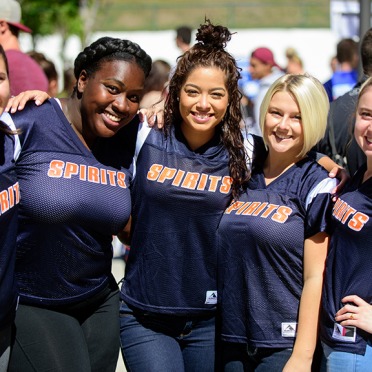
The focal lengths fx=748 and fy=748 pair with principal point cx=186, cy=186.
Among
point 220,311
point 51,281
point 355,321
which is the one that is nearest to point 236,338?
point 220,311

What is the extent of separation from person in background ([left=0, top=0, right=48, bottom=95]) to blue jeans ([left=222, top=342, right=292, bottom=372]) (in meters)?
2.61

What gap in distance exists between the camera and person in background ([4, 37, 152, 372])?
335 cm

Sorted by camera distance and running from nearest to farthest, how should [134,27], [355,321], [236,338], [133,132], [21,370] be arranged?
1. [355,321]
2. [21,370]
3. [236,338]
4. [133,132]
5. [134,27]

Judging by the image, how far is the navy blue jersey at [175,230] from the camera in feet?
11.8

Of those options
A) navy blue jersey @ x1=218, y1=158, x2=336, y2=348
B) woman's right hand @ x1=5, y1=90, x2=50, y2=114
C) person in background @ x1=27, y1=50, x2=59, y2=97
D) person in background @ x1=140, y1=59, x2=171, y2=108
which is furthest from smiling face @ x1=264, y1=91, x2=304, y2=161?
person in background @ x1=27, y1=50, x2=59, y2=97

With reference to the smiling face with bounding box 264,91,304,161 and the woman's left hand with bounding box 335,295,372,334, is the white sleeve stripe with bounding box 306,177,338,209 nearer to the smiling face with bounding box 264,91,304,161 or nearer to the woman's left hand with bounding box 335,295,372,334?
the smiling face with bounding box 264,91,304,161

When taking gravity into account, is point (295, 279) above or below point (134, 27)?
below

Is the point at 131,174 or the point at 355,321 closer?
the point at 355,321

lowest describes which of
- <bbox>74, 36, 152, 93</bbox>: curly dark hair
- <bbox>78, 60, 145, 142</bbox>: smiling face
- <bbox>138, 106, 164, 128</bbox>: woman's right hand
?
<bbox>138, 106, 164, 128</bbox>: woman's right hand

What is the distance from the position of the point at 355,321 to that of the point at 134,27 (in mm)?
27576

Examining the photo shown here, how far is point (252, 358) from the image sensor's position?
140 inches

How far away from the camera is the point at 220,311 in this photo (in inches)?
145

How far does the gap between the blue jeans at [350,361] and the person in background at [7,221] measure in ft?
4.57

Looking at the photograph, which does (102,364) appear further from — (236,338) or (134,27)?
(134,27)
